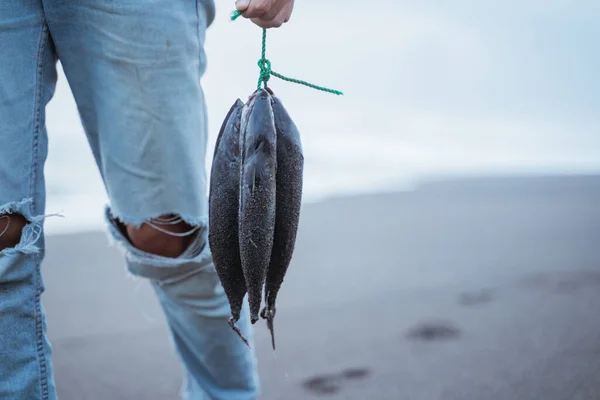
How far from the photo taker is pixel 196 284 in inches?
87.5

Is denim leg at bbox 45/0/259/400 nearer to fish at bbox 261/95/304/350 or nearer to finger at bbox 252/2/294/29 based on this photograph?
finger at bbox 252/2/294/29

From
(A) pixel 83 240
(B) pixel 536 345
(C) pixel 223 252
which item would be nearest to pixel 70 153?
(A) pixel 83 240

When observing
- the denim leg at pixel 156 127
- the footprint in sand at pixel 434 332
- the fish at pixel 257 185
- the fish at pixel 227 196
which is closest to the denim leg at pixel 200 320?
the denim leg at pixel 156 127

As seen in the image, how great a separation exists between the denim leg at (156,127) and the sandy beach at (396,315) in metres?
0.88

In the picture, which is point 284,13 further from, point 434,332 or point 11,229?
point 434,332

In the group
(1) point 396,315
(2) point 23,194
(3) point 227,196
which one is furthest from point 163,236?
(1) point 396,315


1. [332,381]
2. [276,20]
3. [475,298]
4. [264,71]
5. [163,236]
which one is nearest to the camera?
[264,71]

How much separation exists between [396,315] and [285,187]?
2452 mm

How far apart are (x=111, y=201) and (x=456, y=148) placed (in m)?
9.02

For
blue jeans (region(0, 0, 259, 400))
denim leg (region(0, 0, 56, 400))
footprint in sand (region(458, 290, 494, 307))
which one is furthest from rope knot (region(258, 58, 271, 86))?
footprint in sand (region(458, 290, 494, 307))

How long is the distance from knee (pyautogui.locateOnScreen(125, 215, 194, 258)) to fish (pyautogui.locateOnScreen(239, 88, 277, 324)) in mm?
720

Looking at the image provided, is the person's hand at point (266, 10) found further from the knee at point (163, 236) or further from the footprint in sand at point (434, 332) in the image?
the footprint in sand at point (434, 332)

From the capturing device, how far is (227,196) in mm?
1548

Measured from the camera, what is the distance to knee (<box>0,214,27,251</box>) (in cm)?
183
